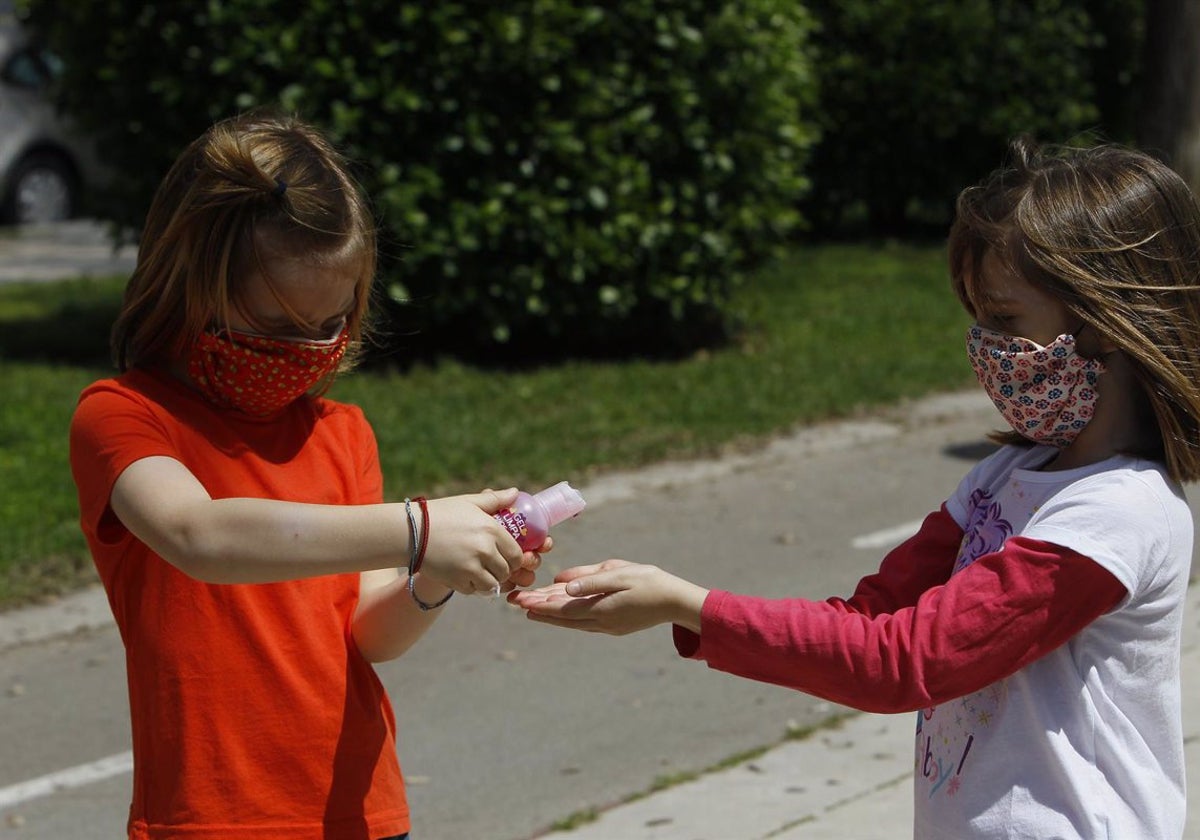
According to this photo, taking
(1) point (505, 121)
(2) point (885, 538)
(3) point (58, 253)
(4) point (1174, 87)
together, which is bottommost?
(3) point (58, 253)

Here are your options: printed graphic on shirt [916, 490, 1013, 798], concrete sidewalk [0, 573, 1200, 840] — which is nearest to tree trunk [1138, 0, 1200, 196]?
concrete sidewalk [0, 573, 1200, 840]

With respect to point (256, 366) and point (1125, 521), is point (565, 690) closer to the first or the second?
point (256, 366)

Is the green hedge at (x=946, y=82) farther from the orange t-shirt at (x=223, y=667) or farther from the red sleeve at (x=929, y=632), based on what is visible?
the red sleeve at (x=929, y=632)

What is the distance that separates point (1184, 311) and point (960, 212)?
332 mm

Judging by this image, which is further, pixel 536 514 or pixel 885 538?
pixel 885 538

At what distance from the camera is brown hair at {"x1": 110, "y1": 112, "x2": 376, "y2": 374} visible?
2.19m

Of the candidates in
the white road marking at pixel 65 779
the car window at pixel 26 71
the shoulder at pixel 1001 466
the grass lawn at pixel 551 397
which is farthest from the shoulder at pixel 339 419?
the car window at pixel 26 71

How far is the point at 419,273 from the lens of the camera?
360 inches

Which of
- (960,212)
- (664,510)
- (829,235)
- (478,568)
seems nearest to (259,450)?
(478,568)

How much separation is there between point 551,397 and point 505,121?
1631 mm

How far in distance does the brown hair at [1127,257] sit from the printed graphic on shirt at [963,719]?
0.24 meters

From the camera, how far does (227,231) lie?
2186 mm

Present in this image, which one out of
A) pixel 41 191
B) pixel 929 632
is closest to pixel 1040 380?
pixel 929 632

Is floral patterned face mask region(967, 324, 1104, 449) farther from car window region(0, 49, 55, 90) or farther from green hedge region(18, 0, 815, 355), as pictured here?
car window region(0, 49, 55, 90)
